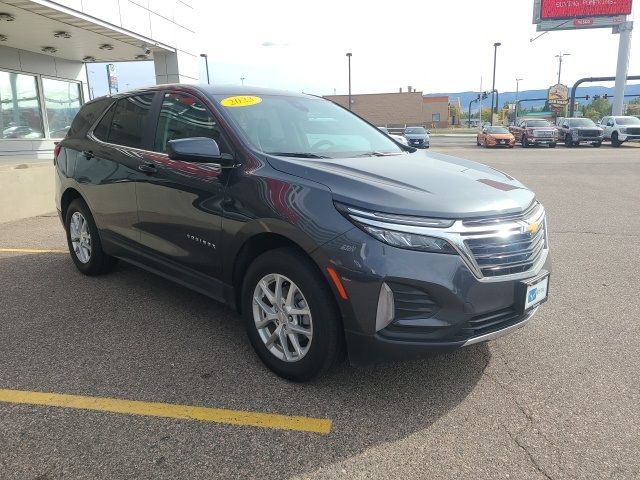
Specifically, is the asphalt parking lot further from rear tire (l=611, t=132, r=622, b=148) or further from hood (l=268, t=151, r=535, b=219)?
rear tire (l=611, t=132, r=622, b=148)

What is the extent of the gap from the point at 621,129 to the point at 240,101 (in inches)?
1252

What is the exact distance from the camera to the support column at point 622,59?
38.2 metres

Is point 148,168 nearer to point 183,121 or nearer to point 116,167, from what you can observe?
point 183,121

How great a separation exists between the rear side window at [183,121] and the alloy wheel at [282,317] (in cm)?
100

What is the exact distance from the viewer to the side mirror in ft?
10.5

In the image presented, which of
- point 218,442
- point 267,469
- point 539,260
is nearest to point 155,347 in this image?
point 218,442

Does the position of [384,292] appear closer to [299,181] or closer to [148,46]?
[299,181]

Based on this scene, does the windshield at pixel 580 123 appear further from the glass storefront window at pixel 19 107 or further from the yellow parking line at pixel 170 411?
the yellow parking line at pixel 170 411

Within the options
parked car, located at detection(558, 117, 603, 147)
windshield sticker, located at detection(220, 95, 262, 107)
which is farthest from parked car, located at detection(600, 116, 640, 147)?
windshield sticker, located at detection(220, 95, 262, 107)

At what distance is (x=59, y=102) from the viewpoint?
1669cm

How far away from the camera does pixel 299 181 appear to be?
2.92 metres

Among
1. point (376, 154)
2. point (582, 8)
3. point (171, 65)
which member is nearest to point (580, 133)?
point (582, 8)

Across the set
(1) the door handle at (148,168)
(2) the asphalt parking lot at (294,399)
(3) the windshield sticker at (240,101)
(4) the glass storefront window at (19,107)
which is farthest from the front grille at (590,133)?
(1) the door handle at (148,168)

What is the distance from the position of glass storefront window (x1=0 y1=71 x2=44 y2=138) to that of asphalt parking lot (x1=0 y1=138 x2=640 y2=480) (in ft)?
39.8
